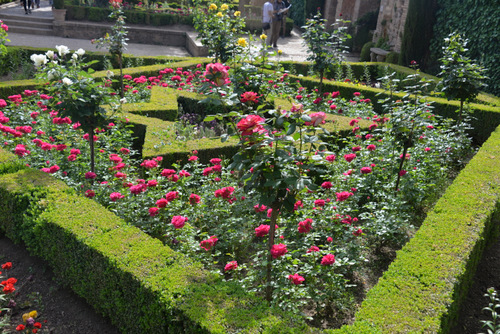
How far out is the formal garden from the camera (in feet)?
9.34

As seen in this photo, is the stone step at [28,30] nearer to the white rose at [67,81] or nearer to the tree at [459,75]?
the white rose at [67,81]

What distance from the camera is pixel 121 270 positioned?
121 inches

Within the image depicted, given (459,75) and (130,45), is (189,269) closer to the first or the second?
(459,75)

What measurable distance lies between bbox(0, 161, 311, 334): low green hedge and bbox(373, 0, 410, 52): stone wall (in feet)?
37.6

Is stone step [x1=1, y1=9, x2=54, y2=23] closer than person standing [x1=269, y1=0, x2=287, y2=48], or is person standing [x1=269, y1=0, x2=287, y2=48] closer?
person standing [x1=269, y1=0, x2=287, y2=48]

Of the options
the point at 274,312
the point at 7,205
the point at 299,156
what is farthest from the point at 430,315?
the point at 7,205

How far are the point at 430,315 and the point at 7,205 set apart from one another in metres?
4.01

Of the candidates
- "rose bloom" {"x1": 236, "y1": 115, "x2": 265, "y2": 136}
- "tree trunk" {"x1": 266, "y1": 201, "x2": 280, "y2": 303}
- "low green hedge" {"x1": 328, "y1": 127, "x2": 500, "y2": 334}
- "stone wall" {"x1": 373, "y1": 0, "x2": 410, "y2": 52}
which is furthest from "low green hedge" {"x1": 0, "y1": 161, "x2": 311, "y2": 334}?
"stone wall" {"x1": 373, "y1": 0, "x2": 410, "y2": 52}

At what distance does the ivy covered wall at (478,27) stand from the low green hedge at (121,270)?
829cm

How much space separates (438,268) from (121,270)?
2.43 metres

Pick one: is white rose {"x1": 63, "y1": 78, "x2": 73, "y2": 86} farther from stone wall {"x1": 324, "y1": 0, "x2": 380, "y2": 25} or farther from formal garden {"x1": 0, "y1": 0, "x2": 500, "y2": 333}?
stone wall {"x1": 324, "y1": 0, "x2": 380, "y2": 25}

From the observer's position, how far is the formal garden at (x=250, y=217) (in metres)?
2.85

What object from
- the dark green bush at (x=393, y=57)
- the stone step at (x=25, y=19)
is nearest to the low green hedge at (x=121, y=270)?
the dark green bush at (x=393, y=57)

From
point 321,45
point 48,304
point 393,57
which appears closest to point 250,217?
point 48,304
